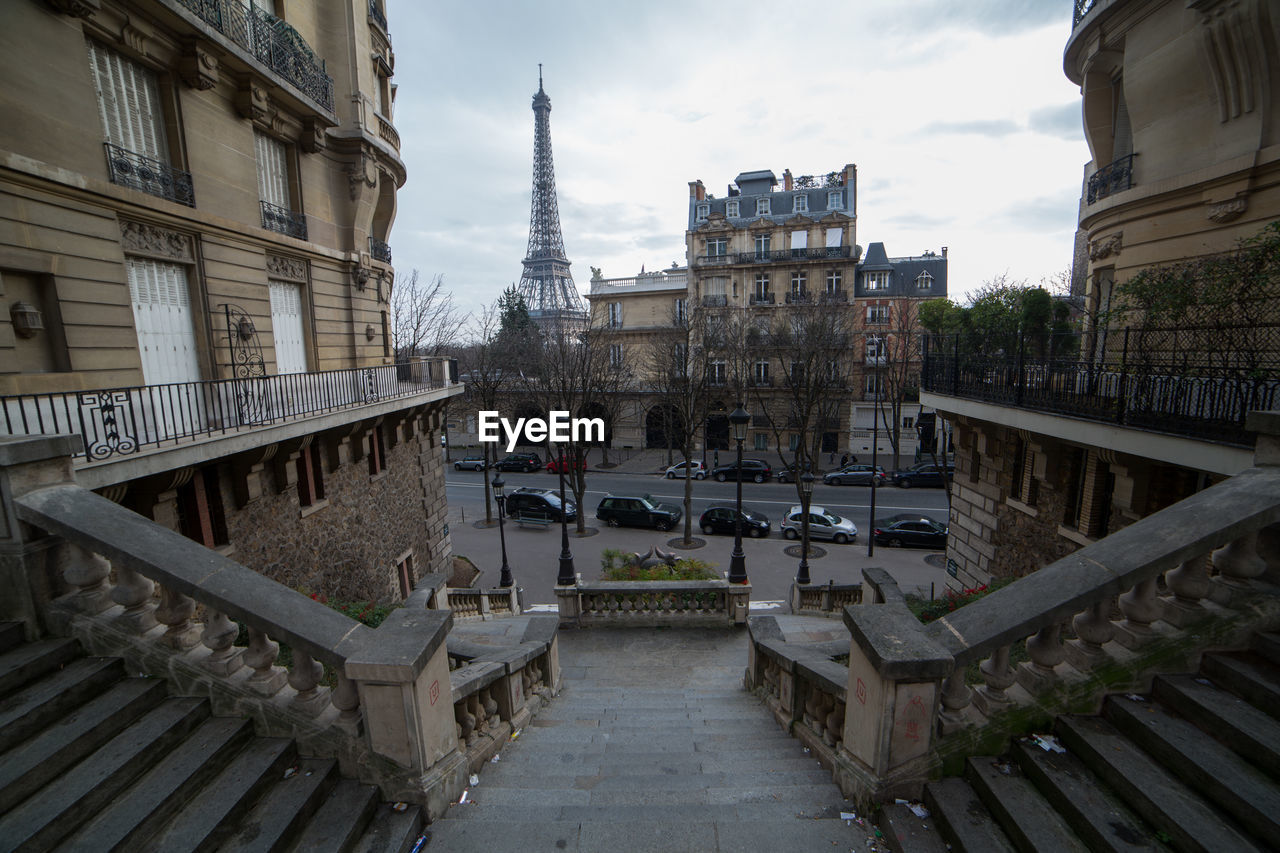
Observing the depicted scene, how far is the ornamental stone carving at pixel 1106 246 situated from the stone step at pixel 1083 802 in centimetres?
1032

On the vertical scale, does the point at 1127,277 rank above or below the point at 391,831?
above

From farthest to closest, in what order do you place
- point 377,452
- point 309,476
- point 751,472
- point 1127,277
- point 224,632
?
point 751,472 < point 377,452 < point 309,476 < point 1127,277 < point 224,632

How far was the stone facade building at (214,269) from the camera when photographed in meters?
6.52

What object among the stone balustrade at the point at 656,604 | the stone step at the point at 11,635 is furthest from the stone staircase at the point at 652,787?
the stone balustrade at the point at 656,604

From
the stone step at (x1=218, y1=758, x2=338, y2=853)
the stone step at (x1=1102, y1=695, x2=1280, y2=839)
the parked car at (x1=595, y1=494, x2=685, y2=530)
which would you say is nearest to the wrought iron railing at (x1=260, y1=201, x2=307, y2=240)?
the stone step at (x1=218, y1=758, x2=338, y2=853)

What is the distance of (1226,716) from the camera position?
9.25 feet

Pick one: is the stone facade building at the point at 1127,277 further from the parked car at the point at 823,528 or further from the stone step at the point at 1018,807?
the parked car at the point at 823,528

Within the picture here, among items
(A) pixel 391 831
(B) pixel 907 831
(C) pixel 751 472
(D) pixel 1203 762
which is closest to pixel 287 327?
(A) pixel 391 831

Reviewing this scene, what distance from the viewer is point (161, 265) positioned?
8.41 metres

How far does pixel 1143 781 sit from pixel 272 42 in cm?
1551

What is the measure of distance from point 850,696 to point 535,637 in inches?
162

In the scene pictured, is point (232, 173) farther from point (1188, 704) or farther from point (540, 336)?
point (540, 336)

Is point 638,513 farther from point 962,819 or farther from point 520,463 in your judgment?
point 962,819

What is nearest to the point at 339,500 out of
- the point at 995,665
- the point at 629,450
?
the point at 995,665
